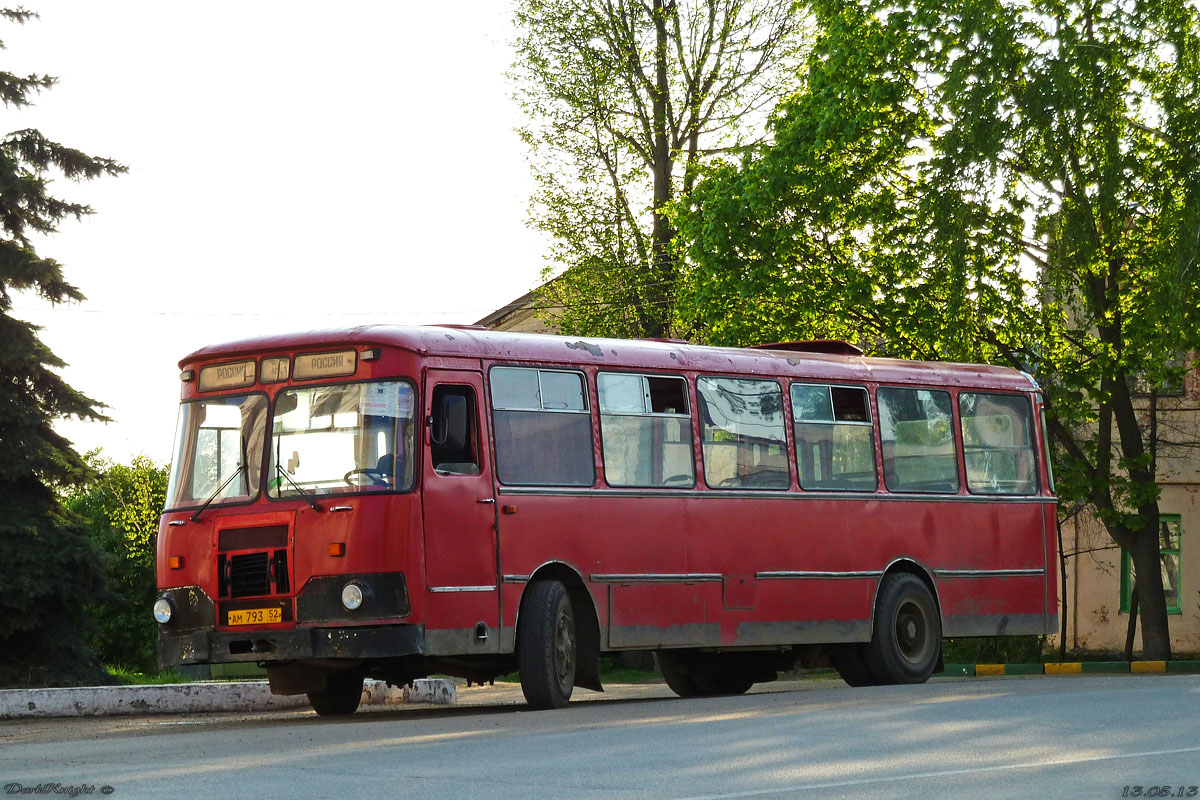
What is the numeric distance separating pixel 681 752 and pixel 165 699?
32.4ft

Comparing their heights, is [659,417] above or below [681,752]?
above

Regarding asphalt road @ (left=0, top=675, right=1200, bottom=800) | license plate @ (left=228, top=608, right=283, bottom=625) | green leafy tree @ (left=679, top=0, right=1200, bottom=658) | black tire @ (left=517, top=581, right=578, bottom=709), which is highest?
green leafy tree @ (left=679, top=0, right=1200, bottom=658)

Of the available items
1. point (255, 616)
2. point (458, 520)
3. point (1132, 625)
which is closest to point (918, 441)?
point (458, 520)

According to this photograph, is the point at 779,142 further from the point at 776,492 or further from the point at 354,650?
the point at 354,650

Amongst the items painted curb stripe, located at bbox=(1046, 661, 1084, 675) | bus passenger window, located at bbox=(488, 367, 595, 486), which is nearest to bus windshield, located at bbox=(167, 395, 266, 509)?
bus passenger window, located at bbox=(488, 367, 595, 486)

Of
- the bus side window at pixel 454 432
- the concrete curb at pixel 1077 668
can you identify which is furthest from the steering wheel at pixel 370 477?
the concrete curb at pixel 1077 668

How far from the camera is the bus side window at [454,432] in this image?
46.2ft

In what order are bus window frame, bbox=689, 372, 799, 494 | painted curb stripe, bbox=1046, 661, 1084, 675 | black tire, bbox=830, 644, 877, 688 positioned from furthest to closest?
1. painted curb stripe, bbox=1046, 661, 1084, 675
2. black tire, bbox=830, 644, 877, 688
3. bus window frame, bbox=689, 372, 799, 494

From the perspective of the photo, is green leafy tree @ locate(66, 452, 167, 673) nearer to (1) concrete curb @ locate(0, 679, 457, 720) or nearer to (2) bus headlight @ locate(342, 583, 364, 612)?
(1) concrete curb @ locate(0, 679, 457, 720)

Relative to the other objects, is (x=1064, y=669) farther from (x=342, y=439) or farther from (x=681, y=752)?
(x=681, y=752)

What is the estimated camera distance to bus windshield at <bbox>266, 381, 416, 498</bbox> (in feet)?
45.6

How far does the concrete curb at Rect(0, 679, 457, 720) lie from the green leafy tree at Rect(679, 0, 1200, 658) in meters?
11.4

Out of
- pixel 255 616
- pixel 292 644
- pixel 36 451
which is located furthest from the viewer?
pixel 36 451

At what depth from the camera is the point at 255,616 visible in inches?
552
